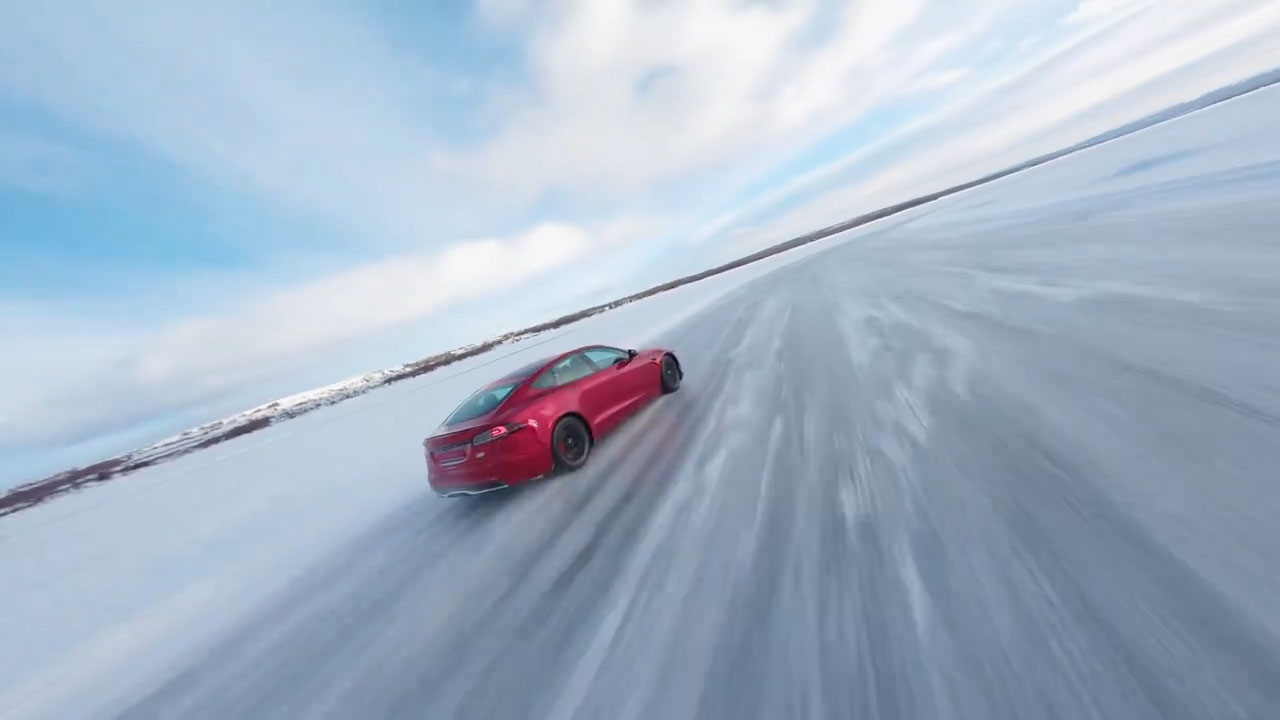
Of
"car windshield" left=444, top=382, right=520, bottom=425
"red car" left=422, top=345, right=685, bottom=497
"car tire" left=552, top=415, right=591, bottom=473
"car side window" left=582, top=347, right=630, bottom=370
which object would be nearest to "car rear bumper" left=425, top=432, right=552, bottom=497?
"red car" left=422, top=345, right=685, bottom=497

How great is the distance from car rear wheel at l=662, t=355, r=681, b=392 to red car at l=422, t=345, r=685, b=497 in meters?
0.94

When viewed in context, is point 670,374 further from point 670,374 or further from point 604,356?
point 604,356

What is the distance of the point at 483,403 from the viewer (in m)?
6.54

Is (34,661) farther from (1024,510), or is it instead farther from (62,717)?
(1024,510)

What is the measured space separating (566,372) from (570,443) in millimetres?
957

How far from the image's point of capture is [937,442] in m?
4.35

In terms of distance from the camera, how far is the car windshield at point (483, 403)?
20.7ft

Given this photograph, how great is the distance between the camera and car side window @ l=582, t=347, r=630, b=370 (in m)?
7.57

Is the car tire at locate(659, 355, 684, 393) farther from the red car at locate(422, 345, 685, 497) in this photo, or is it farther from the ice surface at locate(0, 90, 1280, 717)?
the red car at locate(422, 345, 685, 497)

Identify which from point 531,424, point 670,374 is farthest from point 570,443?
point 670,374

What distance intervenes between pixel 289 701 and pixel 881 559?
3.73m

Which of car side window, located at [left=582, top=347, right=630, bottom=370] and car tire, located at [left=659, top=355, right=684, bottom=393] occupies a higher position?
car side window, located at [left=582, top=347, right=630, bottom=370]

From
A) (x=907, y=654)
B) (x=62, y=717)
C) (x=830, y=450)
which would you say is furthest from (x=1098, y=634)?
(x=62, y=717)

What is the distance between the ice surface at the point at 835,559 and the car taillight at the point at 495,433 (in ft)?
2.56
